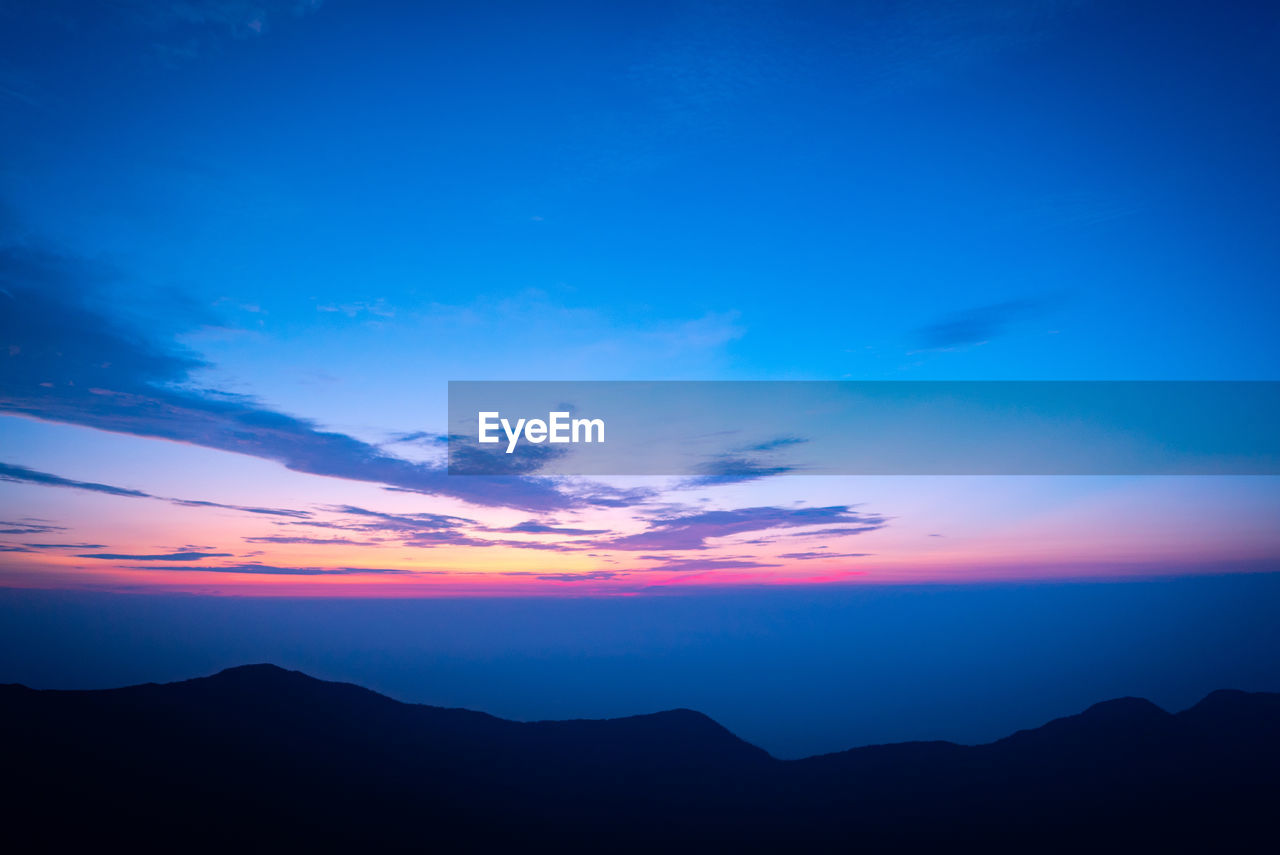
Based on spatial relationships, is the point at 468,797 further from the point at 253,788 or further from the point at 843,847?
the point at 843,847

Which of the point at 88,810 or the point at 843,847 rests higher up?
the point at 88,810

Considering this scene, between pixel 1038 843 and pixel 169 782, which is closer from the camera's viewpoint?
pixel 169 782

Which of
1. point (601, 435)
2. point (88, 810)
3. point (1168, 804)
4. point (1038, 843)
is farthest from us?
point (1168, 804)

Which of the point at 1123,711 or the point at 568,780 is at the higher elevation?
the point at 1123,711

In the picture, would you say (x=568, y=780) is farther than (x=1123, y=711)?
No

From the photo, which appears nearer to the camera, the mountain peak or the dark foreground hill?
the dark foreground hill

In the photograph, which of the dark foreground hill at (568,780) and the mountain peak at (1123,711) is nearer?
the dark foreground hill at (568,780)

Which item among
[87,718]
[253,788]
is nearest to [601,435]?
[253,788]

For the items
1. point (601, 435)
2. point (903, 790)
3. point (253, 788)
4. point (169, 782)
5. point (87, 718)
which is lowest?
point (903, 790)
